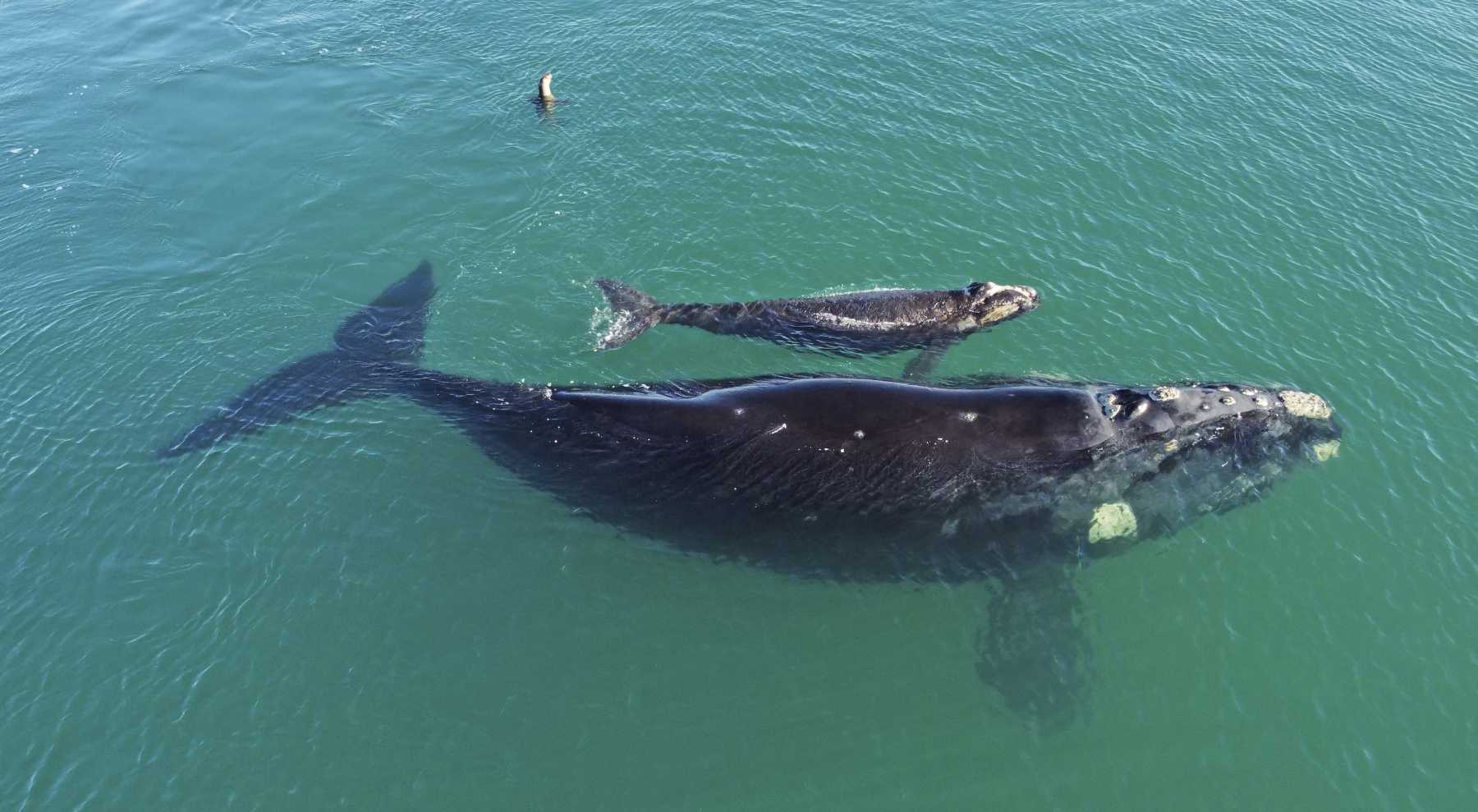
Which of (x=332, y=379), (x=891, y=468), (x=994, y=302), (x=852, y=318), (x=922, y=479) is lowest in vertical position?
(x=332, y=379)

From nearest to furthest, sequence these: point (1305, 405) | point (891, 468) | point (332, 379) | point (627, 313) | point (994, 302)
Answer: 1. point (891, 468)
2. point (1305, 405)
3. point (332, 379)
4. point (994, 302)
5. point (627, 313)

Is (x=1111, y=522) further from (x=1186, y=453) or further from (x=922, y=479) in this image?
(x=922, y=479)

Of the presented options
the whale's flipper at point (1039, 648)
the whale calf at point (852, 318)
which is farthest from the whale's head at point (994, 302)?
the whale's flipper at point (1039, 648)

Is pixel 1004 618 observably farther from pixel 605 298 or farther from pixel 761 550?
→ pixel 605 298

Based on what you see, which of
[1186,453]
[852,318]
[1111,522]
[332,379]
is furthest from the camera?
[852,318]

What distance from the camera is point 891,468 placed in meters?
25.3

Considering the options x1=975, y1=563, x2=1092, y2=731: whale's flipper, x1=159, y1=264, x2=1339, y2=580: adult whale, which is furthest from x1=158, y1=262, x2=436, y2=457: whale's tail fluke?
x1=975, y1=563, x2=1092, y2=731: whale's flipper

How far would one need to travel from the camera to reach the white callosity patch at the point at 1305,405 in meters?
29.7

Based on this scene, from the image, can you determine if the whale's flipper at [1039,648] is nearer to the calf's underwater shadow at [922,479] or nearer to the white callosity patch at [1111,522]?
the calf's underwater shadow at [922,479]

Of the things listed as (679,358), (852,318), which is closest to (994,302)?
(852,318)

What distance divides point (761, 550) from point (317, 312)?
22352mm

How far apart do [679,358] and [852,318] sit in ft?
22.7

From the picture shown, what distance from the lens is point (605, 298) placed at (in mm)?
37438

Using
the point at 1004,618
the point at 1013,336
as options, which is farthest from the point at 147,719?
the point at 1013,336
